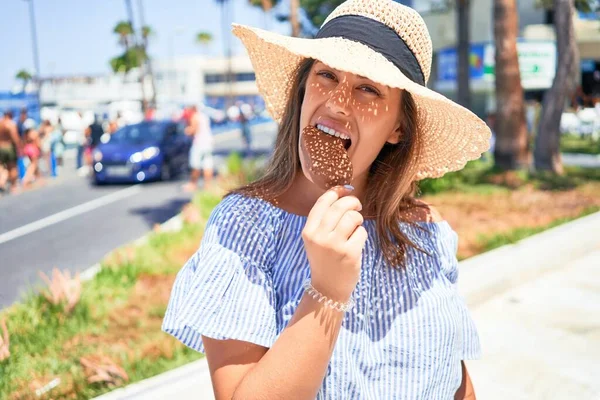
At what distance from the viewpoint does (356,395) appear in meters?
1.31

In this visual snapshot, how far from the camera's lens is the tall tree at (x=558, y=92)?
10.1m

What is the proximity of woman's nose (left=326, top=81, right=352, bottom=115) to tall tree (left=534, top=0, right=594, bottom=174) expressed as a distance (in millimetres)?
10021

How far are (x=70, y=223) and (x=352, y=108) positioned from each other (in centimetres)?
856

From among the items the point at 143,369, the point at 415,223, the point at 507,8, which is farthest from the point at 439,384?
the point at 507,8

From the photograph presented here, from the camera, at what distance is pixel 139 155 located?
13664mm

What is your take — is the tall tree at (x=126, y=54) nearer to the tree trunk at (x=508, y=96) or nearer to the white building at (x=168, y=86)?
the white building at (x=168, y=86)

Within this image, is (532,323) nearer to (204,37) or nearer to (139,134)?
(139,134)

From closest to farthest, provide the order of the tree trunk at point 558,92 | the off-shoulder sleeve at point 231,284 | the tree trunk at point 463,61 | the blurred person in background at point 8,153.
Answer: the off-shoulder sleeve at point 231,284
the tree trunk at point 558,92
the blurred person in background at point 8,153
the tree trunk at point 463,61

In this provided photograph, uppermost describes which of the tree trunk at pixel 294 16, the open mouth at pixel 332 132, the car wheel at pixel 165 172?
the tree trunk at pixel 294 16

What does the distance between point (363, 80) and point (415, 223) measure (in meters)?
0.49

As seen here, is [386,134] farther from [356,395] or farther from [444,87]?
[444,87]

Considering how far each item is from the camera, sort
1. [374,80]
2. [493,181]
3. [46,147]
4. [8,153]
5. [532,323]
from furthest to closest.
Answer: [46,147]
[8,153]
[493,181]
[532,323]
[374,80]

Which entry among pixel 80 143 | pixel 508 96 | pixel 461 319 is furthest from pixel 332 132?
pixel 80 143

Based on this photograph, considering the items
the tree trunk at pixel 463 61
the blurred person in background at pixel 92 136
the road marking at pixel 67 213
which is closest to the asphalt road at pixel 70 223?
the road marking at pixel 67 213
